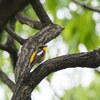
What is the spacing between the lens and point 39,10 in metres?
1.76

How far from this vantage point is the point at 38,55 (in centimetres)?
162

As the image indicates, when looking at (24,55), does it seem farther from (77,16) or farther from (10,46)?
(77,16)

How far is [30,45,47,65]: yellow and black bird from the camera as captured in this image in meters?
1.59

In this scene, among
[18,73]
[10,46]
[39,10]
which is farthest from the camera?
[10,46]

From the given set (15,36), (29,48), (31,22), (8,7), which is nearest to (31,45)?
(29,48)

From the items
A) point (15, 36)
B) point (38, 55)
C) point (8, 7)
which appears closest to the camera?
point (8, 7)

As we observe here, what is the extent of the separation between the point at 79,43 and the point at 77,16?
0.25 m

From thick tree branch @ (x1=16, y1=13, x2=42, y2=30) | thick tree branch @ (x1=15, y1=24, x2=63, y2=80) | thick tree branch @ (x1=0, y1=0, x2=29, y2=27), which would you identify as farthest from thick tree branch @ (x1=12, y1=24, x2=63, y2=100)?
thick tree branch @ (x1=0, y1=0, x2=29, y2=27)

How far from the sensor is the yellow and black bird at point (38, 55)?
5.23ft

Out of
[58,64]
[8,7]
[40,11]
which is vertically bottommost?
[58,64]

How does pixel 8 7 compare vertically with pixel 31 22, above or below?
above

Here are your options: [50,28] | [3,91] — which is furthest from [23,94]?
[3,91]

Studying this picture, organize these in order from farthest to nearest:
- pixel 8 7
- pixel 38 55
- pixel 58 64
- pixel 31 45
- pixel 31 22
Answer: pixel 31 22 < pixel 31 45 < pixel 38 55 < pixel 58 64 < pixel 8 7

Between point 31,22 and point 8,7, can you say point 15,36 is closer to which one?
point 31,22
